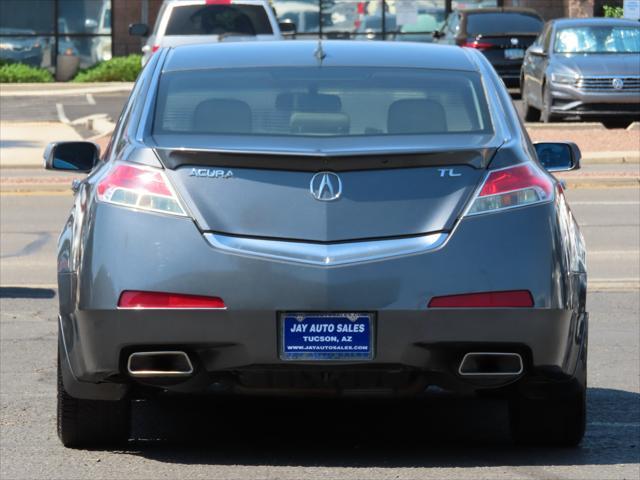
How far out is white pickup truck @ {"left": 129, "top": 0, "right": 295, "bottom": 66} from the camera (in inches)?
957

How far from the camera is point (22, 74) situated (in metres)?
37.9

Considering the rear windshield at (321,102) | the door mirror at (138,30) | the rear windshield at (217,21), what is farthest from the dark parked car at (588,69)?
the rear windshield at (321,102)

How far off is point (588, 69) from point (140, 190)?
19030 millimetres

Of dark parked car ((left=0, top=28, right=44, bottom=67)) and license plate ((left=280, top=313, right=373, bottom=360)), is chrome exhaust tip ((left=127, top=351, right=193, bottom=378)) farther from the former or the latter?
dark parked car ((left=0, top=28, right=44, bottom=67))

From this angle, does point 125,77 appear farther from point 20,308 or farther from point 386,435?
point 386,435

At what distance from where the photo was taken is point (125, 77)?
37594 millimetres

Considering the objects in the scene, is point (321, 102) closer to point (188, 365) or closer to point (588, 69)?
point (188, 365)

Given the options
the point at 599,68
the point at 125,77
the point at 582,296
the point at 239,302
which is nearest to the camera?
the point at 239,302

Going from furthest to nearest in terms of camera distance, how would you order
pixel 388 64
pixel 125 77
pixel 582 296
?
1. pixel 125 77
2. pixel 388 64
3. pixel 582 296

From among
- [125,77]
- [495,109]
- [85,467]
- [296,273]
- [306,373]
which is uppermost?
[495,109]

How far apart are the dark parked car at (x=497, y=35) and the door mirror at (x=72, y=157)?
22672 mm

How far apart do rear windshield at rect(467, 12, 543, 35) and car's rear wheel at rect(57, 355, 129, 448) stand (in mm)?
24175

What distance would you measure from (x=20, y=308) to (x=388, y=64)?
4.49 metres

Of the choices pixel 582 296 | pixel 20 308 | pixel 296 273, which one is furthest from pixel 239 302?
pixel 20 308
